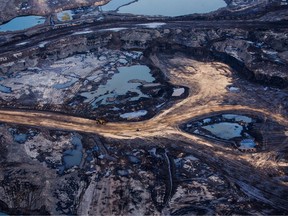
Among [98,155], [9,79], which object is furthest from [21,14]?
[98,155]

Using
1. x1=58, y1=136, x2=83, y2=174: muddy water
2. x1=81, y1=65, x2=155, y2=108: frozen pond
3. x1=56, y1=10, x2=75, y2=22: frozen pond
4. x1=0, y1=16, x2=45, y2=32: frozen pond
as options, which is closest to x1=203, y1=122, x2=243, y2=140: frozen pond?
x1=81, y1=65, x2=155, y2=108: frozen pond

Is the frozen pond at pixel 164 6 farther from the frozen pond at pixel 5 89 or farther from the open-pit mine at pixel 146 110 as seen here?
the frozen pond at pixel 5 89

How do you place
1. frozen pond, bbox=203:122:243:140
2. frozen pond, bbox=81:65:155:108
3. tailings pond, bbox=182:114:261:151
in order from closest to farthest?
tailings pond, bbox=182:114:261:151 → frozen pond, bbox=203:122:243:140 → frozen pond, bbox=81:65:155:108

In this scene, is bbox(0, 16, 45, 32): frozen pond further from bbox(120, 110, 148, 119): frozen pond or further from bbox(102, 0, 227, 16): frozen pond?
bbox(120, 110, 148, 119): frozen pond

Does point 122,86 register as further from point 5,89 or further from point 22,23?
point 22,23

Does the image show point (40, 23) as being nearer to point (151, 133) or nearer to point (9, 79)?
point (9, 79)

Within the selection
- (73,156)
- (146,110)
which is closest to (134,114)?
(146,110)
